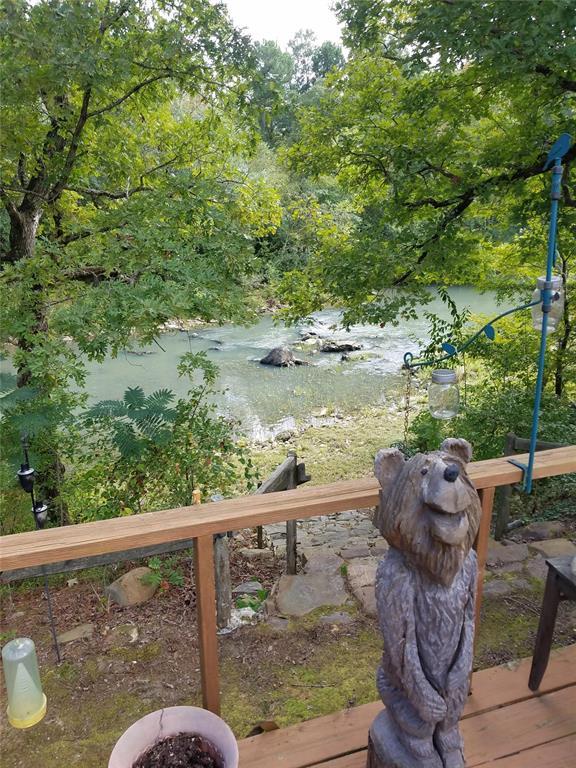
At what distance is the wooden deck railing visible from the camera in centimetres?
131

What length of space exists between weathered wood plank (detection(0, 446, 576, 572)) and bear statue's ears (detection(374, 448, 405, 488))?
29cm

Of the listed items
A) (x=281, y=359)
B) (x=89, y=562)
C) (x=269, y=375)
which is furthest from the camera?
(x=281, y=359)

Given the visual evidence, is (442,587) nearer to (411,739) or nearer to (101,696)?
(411,739)

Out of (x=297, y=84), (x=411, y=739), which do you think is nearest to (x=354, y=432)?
(x=411, y=739)

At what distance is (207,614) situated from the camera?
1524 mm

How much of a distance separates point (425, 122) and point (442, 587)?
351 centimetres

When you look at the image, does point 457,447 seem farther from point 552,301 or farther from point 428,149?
point 428,149

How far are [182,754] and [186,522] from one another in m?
0.59

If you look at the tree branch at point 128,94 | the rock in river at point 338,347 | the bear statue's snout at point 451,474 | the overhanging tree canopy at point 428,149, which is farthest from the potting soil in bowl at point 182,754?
the rock in river at point 338,347

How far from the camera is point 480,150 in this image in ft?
12.5

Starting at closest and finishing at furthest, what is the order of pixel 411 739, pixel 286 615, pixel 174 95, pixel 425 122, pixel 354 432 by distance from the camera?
pixel 411 739, pixel 286 615, pixel 425 122, pixel 174 95, pixel 354 432

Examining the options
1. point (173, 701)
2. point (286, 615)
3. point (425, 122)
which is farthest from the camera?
point (425, 122)

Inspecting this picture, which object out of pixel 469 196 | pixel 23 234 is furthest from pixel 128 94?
pixel 469 196

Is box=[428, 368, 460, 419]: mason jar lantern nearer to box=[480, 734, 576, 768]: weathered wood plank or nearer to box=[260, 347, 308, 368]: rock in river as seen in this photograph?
box=[480, 734, 576, 768]: weathered wood plank
